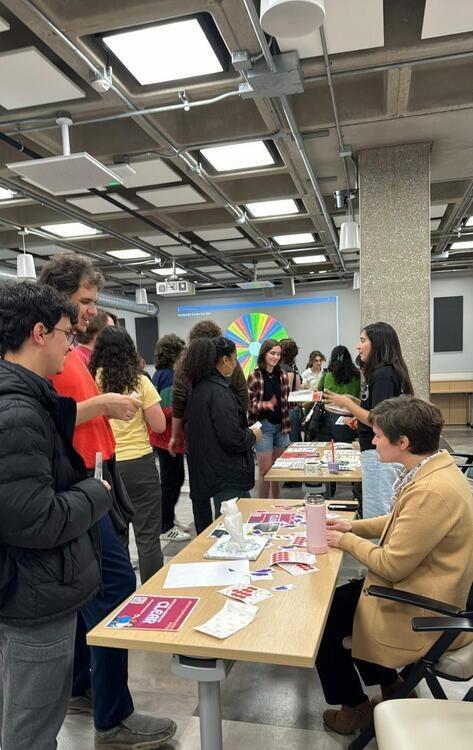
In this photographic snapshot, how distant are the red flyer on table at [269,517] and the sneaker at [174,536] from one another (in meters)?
2.04

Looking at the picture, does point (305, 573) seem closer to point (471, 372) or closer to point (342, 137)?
point (342, 137)

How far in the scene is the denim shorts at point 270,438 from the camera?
14.5 ft

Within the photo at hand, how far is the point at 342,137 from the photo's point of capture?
152 inches

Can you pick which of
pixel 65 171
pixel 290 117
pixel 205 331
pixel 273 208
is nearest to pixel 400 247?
pixel 290 117

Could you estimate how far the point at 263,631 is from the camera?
1311 mm

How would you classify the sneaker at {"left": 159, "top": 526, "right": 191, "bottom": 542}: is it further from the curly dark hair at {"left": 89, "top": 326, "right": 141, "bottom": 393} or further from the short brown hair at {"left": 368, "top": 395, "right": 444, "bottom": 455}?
the short brown hair at {"left": 368, "top": 395, "right": 444, "bottom": 455}

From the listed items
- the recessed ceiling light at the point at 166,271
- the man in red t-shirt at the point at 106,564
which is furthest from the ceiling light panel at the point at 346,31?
the recessed ceiling light at the point at 166,271

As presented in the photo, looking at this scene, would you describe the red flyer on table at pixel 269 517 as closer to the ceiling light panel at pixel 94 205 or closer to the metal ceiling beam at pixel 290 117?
the metal ceiling beam at pixel 290 117

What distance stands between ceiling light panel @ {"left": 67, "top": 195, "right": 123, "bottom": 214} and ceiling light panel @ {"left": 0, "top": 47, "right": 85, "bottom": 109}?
71.7 inches

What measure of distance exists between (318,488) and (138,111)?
8.21 feet

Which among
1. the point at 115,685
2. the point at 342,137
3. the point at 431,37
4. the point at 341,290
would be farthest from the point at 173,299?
the point at 115,685

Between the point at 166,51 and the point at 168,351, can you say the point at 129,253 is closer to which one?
the point at 168,351

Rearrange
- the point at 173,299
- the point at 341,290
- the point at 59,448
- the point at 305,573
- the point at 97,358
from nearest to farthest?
the point at 59,448, the point at 305,573, the point at 97,358, the point at 341,290, the point at 173,299

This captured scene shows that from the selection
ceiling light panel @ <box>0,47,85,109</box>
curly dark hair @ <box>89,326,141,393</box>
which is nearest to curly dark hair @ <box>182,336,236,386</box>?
curly dark hair @ <box>89,326,141,393</box>
